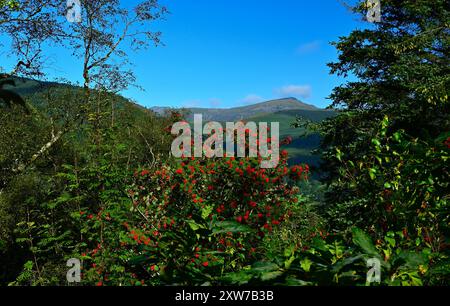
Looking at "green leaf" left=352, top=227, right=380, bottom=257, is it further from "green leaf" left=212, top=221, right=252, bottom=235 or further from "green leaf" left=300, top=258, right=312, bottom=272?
"green leaf" left=212, top=221, right=252, bottom=235

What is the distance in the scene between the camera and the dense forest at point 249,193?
1562 mm

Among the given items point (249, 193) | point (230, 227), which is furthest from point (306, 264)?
point (249, 193)

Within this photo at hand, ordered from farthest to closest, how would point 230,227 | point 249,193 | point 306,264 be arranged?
point 249,193, point 230,227, point 306,264

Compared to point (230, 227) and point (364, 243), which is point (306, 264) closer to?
point (364, 243)

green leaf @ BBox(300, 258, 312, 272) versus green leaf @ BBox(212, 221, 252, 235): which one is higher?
green leaf @ BBox(212, 221, 252, 235)

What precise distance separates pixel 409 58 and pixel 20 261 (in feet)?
57.8

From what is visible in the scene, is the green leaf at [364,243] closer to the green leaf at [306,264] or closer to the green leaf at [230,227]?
the green leaf at [306,264]

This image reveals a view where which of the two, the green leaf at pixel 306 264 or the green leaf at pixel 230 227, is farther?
the green leaf at pixel 230 227

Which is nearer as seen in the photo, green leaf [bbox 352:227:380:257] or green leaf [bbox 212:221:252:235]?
green leaf [bbox 352:227:380:257]

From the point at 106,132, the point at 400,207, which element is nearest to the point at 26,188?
the point at 106,132

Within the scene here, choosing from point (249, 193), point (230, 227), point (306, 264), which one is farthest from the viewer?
point (249, 193)

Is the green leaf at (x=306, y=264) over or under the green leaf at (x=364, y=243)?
under

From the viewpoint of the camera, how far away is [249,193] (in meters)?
7.16

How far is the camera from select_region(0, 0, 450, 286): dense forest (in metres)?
1.56
